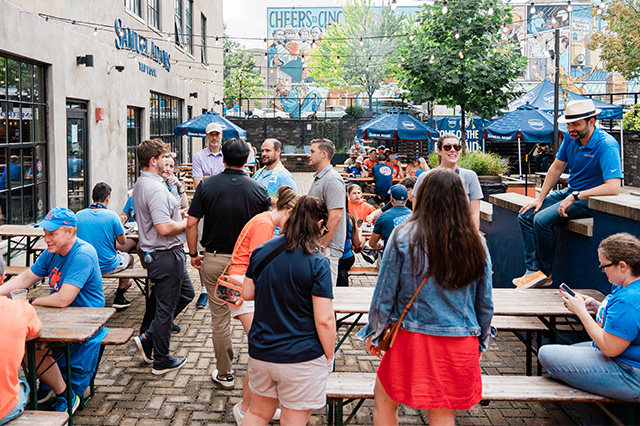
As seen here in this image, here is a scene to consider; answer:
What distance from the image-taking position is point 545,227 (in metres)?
5.19

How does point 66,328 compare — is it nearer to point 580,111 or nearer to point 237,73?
point 580,111

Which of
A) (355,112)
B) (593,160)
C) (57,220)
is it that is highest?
(355,112)

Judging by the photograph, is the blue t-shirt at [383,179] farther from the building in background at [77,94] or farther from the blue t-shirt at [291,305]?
the blue t-shirt at [291,305]

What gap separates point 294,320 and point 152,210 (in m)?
2.32

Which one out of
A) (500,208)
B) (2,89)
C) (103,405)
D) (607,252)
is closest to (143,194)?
(103,405)

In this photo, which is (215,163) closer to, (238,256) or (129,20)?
(238,256)

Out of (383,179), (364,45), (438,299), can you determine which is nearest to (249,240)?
(438,299)

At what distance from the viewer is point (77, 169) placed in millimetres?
11539

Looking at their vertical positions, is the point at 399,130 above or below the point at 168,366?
above

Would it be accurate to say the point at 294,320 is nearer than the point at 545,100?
Yes

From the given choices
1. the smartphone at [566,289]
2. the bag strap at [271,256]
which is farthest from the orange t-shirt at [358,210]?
the bag strap at [271,256]

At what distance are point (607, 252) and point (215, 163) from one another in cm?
547

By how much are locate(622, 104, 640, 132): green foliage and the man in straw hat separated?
60.1ft

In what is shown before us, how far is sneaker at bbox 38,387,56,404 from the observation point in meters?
4.16
